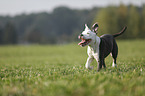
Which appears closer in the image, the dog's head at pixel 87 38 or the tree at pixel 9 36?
the dog's head at pixel 87 38

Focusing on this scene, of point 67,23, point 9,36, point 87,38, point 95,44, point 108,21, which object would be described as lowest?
point 95,44

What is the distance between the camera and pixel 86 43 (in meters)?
3.86

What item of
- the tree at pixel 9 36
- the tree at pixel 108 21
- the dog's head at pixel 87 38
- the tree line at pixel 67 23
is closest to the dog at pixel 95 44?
the dog's head at pixel 87 38

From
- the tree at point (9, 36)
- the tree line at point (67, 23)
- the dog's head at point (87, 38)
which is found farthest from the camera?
the tree at point (9, 36)

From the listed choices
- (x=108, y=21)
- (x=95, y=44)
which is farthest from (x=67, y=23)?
(x=95, y=44)

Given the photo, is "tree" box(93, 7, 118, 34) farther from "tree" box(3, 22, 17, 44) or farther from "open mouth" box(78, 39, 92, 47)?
"tree" box(3, 22, 17, 44)

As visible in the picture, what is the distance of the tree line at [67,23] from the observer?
43750 mm

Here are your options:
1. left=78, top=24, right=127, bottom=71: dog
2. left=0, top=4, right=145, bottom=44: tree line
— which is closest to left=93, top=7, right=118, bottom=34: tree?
left=0, top=4, right=145, bottom=44: tree line

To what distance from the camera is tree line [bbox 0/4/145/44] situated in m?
43.8

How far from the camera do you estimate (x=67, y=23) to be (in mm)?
114250

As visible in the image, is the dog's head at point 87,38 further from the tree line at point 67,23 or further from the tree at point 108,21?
the tree at point 108,21

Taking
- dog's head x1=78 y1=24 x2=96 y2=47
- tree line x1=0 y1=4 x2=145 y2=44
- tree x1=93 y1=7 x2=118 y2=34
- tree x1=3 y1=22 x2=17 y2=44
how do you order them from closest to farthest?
dog's head x1=78 y1=24 x2=96 y2=47, tree x1=93 y1=7 x2=118 y2=34, tree line x1=0 y1=4 x2=145 y2=44, tree x1=3 y1=22 x2=17 y2=44

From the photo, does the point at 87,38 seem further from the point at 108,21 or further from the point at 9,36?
the point at 9,36

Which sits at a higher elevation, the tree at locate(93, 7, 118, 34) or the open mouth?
the tree at locate(93, 7, 118, 34)
